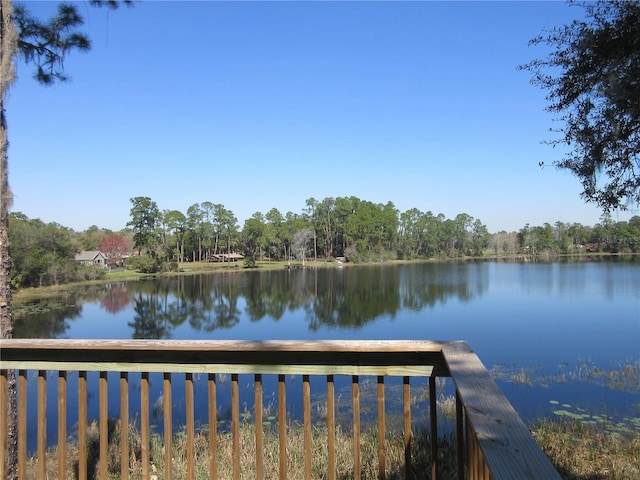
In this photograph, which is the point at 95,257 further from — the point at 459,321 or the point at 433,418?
the point at 433,418

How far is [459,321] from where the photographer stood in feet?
60.8

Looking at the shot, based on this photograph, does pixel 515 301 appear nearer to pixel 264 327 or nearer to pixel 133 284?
pixel 264 327

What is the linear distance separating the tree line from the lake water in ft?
66.9

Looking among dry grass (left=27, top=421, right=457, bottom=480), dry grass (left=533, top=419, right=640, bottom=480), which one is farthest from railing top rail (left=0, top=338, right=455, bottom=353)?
dry grass (left=533, top=419, right=640, bottom=480)

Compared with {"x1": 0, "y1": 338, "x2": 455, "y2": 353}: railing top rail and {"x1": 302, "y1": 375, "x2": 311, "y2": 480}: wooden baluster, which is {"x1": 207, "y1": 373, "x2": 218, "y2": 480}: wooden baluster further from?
{"x1": 302, "y1": 375, "x2": 311, "y2": 480}: wooden baluster

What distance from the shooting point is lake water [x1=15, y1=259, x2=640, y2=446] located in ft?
31.7

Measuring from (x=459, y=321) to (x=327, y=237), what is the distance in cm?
6238

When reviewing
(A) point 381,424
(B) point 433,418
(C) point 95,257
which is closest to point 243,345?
(A) point 381,424

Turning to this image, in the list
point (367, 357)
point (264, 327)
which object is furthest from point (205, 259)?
point (367, 357)

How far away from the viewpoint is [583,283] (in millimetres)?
31781

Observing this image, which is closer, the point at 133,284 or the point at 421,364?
the point at 421,364

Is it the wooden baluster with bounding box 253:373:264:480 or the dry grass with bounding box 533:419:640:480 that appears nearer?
the wooden baluster with bounding box 253:373:264:480

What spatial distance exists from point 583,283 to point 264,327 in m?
25.5

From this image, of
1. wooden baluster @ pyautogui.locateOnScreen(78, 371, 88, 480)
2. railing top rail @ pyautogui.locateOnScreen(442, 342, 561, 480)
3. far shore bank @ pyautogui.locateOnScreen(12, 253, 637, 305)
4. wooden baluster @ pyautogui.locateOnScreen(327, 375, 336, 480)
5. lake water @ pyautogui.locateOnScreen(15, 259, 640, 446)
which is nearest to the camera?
railing top rail @ pyautogui.locateOnScreen(442, 342, 561, 480)
